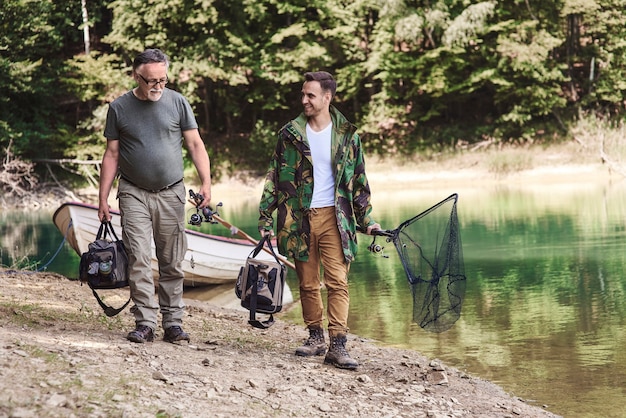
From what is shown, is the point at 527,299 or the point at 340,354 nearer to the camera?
the point at 340,354

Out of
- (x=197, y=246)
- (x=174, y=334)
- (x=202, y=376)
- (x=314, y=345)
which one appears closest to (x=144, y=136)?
(x=174, y=334)

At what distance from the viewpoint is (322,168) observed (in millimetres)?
5648

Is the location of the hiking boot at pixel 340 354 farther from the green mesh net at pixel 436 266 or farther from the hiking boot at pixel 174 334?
the hiking boot at pixel 174 334

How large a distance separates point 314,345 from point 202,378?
4.51 feet

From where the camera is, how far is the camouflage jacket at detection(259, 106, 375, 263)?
564cm

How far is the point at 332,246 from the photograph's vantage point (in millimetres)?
→ 5703

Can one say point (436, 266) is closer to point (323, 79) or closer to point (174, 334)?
point (323, 79)

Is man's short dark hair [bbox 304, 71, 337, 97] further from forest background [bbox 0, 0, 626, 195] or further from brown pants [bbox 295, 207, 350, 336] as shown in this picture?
forest background [bbox 0, 0, 626, 195]

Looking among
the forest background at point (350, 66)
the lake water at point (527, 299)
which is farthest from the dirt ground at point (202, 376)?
the forest background at point (350, 66)

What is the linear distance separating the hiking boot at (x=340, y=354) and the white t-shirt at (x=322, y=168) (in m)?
0.83

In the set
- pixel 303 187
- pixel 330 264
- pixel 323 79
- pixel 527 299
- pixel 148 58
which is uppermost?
pixel 148 58

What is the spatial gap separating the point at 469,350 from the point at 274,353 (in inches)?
81.5

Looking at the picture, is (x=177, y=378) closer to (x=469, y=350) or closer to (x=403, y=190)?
(x=469, y=350)

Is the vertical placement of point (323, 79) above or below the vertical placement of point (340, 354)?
above
